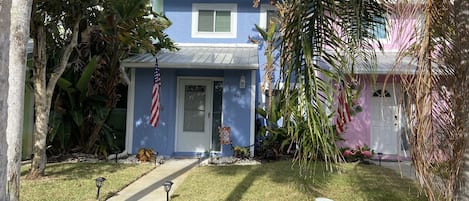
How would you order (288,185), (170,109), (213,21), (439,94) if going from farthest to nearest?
(213,21) < (170,109) < (288,185) < (439,94)

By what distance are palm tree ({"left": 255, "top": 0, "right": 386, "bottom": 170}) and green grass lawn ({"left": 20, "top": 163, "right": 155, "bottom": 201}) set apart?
185 inches

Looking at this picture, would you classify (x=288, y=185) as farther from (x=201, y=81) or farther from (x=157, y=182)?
(x=201, y=81)

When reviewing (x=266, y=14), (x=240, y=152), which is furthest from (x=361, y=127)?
(x=266, y=14)

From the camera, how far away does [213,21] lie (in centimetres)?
1407

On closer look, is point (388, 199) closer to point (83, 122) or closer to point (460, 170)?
point (460, 170)

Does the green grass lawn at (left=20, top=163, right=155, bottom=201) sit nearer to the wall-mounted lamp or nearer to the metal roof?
the metal roof

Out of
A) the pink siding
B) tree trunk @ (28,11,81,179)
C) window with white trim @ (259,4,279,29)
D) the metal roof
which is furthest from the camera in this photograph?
window with white trim @ (259,4,279,29)

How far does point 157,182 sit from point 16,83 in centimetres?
459

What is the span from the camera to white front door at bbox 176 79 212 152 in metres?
12.6

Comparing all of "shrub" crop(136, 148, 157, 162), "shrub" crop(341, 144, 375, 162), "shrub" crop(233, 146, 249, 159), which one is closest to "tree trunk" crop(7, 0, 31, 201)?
"shrub" crop(136, 148, 157, 162)

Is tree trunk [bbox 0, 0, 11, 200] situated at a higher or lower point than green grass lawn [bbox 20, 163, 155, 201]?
higher

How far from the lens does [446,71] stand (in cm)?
348

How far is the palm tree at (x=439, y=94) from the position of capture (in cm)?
320

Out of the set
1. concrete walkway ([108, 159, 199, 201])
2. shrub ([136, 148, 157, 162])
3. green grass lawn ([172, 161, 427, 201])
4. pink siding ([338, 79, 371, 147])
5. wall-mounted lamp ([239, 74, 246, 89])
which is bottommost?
concrete walkway ([108, 159, 199, 201])
